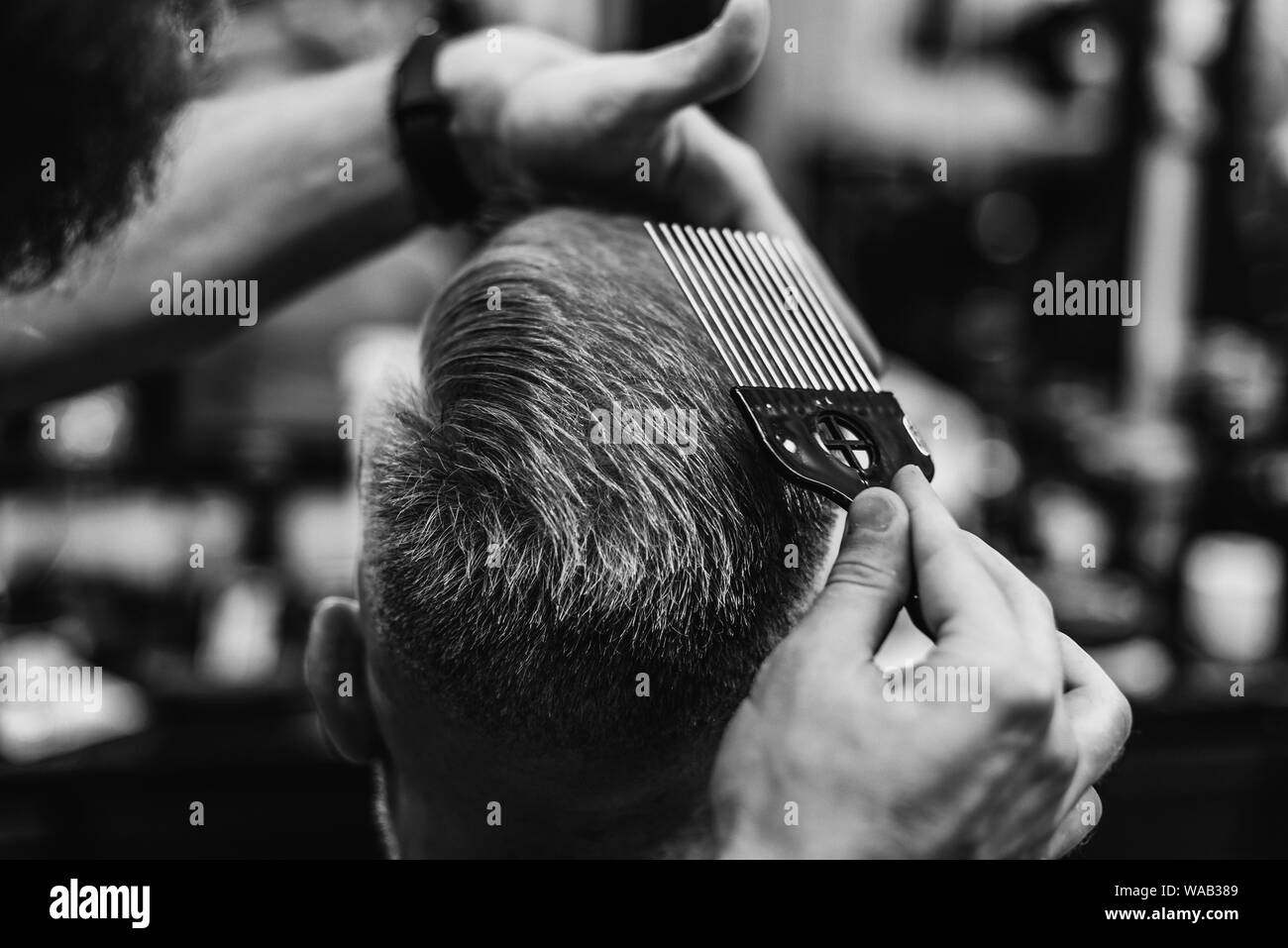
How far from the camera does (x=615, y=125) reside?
1141 mm

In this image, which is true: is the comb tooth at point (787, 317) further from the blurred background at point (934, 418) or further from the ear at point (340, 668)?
the blurred background at point (934, 418)

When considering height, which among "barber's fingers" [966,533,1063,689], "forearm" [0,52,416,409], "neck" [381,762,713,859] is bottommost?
"neck" [381,762,713,859]

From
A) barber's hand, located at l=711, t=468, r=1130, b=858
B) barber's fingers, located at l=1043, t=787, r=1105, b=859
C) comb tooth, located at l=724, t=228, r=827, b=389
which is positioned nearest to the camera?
barber's hand, located at l=711, t=468, r=1130, b=858

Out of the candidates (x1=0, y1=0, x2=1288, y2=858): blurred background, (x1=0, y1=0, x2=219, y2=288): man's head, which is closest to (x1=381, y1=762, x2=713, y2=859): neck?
(x1=0, y1=0, x2=219, y2=288): man's head

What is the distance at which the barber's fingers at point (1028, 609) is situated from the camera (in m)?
0.72

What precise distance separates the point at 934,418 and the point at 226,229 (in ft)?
5.65

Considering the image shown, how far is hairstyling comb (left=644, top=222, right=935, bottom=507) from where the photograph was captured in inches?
30.7

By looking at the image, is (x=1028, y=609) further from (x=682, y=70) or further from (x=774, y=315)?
(x=682, y=70)

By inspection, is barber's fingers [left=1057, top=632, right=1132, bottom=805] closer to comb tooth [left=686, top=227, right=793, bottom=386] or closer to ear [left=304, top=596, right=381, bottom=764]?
comb tooth [left=686, top=227, right=793, bottom=386]

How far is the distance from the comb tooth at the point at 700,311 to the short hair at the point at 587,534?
0.01 meters

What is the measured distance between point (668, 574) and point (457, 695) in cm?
21

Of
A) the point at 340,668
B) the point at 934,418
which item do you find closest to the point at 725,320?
the point at 340,668

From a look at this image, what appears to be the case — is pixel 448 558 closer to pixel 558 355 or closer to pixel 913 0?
pixel 558 355

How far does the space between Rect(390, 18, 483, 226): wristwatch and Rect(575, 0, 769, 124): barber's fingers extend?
20cm
